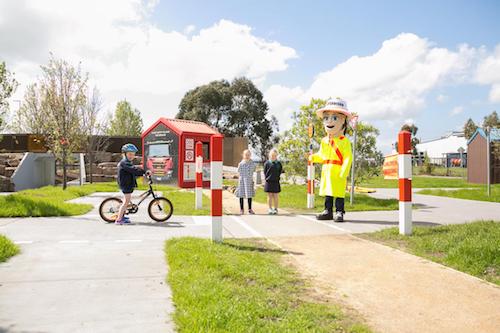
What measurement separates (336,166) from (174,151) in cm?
1327

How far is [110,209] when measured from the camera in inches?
320

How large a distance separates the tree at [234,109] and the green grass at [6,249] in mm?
47459

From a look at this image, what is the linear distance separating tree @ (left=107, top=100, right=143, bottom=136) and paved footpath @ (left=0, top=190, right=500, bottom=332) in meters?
52.3

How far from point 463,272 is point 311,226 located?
3442 millimetres

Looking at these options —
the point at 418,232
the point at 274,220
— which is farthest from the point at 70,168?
the point at 418,232

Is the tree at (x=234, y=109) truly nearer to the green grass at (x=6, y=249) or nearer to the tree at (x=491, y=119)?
the tree at (x=491, y=119)

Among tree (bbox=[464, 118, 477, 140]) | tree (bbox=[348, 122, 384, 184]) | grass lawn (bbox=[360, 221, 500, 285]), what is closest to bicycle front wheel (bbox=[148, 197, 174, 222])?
grass lawn (bbox=[360, 221, 500, 285])

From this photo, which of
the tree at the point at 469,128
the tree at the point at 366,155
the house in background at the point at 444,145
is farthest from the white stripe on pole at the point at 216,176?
the house in background at the point at 444,145

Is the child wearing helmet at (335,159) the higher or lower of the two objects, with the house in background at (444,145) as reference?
lower

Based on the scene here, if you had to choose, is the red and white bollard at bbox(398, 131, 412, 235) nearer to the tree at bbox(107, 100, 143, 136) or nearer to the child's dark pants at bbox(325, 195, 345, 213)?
the child's dark pants at bbox(325, 195, 345, 213)

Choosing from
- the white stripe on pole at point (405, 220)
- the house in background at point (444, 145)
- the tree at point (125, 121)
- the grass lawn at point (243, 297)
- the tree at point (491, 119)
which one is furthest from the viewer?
the house in background at point (444, 145)

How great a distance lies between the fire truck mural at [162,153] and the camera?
807 inches

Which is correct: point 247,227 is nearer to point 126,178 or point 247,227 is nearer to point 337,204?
point 337,204

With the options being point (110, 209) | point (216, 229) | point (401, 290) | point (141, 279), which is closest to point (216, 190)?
point (216, 229)
